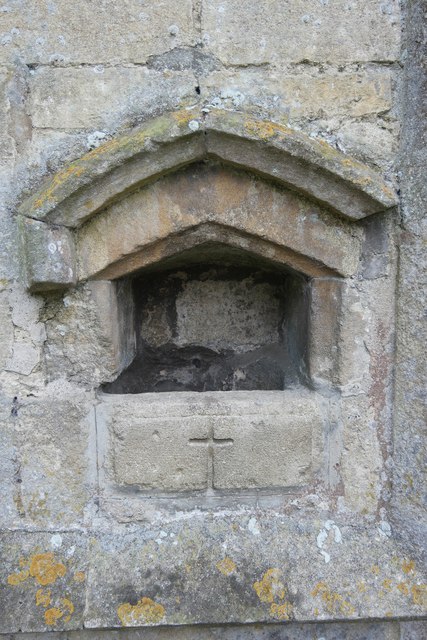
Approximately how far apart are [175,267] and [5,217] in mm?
819

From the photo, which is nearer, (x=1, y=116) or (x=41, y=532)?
(x=1, y=116)

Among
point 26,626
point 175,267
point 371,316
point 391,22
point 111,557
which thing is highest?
point 391,22

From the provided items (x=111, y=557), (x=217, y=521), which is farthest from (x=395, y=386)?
(x=111, y=557)

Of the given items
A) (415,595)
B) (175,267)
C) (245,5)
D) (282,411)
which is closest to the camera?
(245,5)

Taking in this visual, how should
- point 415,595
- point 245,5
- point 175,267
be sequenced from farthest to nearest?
point 175,267
point 415,595
point 245,5

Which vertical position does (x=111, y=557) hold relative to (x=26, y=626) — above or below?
above

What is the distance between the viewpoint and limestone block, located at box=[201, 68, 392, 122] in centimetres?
153

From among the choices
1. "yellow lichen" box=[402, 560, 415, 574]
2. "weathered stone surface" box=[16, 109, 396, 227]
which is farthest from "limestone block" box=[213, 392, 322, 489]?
"weathered stone surface" box=[16, 109, 396, 227]

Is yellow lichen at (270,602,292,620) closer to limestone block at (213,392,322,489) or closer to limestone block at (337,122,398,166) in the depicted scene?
limestone block at (213,392,322,489)

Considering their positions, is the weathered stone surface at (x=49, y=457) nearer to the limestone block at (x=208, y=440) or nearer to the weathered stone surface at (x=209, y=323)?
the limestone block at (x=208, y=440)

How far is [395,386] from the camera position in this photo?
170 cm

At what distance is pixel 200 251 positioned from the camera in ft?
6.08

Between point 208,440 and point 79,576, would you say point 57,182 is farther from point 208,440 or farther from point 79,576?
point 79,576

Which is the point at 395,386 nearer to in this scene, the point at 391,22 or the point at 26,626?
the point at 391,22
